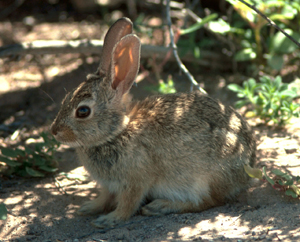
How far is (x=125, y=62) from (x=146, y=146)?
0.81 metres

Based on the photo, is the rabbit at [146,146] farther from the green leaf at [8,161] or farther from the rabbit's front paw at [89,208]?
the green leaf at [8,161]

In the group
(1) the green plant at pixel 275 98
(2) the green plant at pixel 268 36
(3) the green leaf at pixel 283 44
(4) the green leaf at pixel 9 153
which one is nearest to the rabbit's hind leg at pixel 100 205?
(4) the green leaf at pixel 9 153

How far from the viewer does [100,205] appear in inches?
160

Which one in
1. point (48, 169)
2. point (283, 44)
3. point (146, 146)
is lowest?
point (48, 169)

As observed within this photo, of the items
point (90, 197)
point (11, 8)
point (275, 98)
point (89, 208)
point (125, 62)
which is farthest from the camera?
point (11, 8)

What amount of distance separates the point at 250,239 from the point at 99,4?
614cm

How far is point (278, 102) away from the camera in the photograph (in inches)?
188

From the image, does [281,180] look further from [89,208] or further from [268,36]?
[268,36]

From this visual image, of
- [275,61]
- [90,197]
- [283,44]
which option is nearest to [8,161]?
[90,197]

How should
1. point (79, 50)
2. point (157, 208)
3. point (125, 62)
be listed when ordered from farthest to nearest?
point (79, 50), point (157, 208), point (125, 62)

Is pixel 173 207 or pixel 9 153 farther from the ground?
pixel 9 153

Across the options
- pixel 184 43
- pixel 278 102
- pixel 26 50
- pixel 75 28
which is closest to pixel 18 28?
pixel 75 28

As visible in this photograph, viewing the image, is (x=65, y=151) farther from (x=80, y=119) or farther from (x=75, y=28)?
(x=75, y=28)

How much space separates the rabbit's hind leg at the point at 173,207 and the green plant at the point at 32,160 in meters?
1.26
